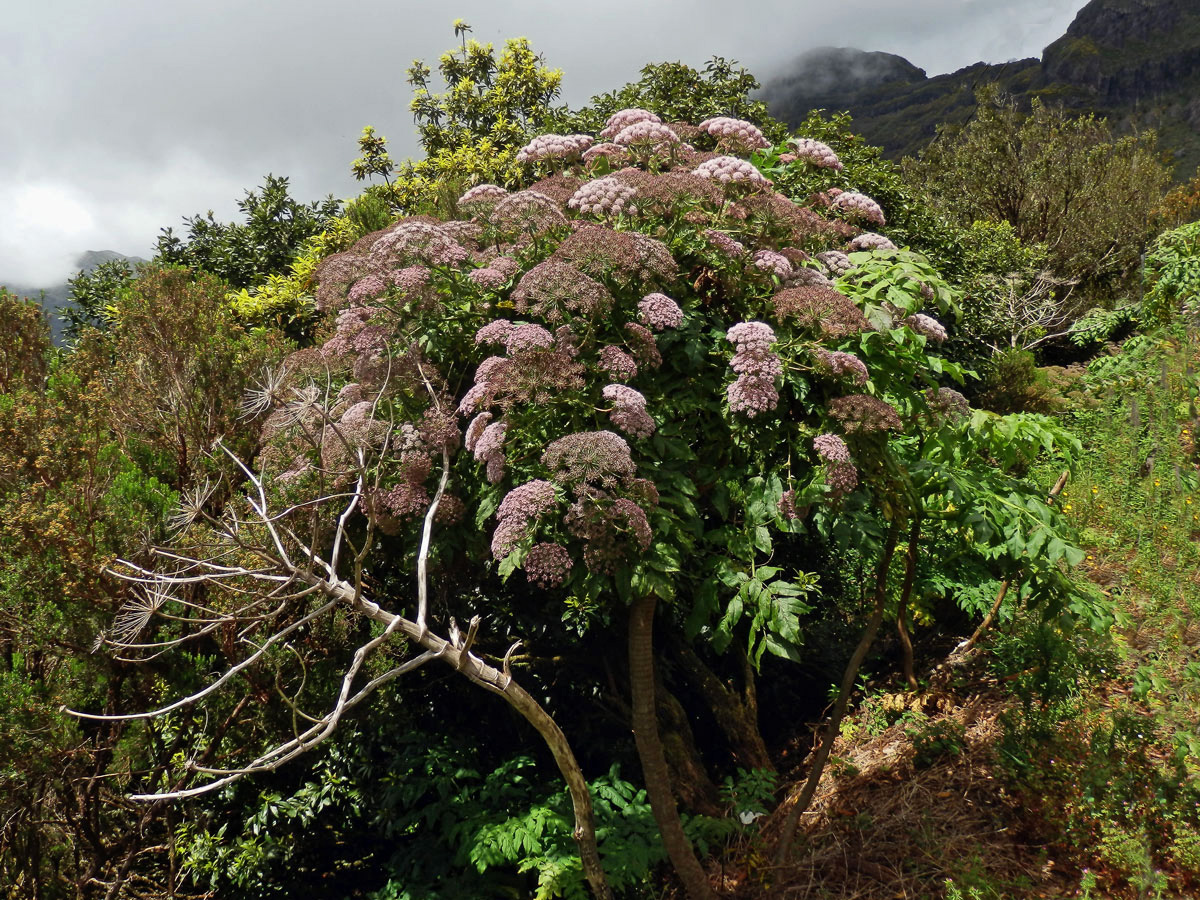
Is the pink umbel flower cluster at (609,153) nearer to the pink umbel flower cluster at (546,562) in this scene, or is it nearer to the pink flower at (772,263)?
the pink flower at (772,263)

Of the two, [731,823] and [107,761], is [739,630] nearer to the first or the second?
[731,823]

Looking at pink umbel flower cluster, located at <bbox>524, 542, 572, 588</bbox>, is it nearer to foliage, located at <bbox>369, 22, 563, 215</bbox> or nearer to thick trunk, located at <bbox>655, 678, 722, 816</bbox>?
thick trunk, located at <bbox>655, 678, 722, 816</bbox>

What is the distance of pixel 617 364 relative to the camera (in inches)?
114

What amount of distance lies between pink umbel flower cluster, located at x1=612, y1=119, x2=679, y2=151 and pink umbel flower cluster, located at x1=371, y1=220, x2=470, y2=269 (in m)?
1.09

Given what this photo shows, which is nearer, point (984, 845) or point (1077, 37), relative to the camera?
point (984, 845)

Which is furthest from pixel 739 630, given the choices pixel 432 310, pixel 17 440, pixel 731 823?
pixel 17 440

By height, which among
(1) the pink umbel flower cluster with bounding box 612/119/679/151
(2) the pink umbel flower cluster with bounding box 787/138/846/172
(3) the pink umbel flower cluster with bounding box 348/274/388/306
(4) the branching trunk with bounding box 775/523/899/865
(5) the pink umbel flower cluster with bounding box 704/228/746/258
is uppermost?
(1) the pink umbel flower cluster with bounding box 612/119/679/151

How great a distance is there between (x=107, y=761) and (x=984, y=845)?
4.74 meters

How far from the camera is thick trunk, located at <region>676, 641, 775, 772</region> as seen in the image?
5.04 m

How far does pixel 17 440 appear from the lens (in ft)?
13.1

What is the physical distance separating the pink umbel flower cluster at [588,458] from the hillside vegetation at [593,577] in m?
0.02

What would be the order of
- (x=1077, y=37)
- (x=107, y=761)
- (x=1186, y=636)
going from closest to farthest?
(x=1186, y=636)
(x=107, y=761)
(x=1077, y=37)

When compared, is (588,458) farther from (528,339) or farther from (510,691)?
(510,691)

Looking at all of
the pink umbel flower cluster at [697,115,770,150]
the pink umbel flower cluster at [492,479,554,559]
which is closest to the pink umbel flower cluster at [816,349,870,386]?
the pink umbel flower cluster at [492,479,554,559]
